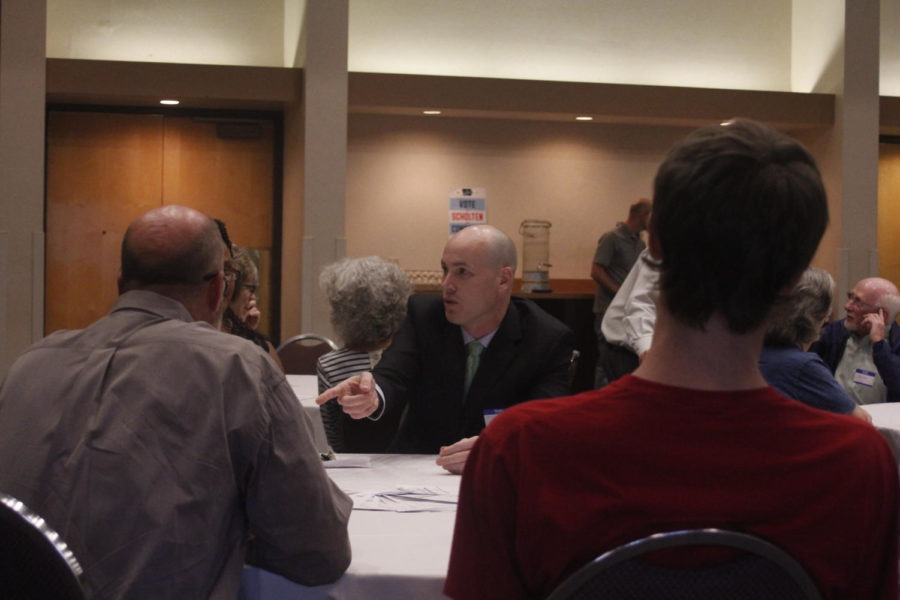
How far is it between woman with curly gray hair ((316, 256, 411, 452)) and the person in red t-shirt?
222 centimetres

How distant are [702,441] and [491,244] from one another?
2230 millimetres

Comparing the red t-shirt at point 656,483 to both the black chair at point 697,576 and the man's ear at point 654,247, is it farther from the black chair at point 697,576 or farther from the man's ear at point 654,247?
the man's ear at point 654,247

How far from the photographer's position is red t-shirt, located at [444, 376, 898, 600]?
109 centimetres

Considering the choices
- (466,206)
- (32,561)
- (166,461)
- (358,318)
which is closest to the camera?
(32,561)

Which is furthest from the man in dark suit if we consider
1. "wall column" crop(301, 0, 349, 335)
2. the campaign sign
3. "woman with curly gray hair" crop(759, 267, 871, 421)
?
the campaign sign

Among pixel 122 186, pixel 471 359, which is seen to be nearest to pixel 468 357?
pixel 471 359

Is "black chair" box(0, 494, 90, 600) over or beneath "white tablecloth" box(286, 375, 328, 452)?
over

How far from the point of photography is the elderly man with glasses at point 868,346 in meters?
4.57

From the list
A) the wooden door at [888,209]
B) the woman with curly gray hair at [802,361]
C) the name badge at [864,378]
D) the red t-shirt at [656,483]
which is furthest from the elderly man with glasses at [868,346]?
the wooden door at [888,209]

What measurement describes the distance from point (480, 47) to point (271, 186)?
2.19 metres

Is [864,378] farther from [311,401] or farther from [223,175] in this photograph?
[223,175]

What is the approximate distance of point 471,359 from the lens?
3.22m

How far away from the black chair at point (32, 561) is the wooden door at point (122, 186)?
719cm

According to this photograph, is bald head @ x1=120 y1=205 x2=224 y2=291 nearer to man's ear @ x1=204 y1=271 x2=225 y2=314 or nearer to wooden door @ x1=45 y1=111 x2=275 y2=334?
man's ear @ x1=204 y1=271 x2=225 y2=314
